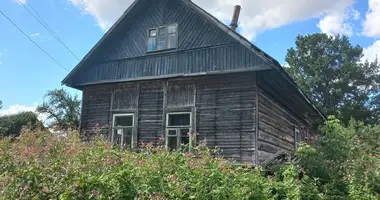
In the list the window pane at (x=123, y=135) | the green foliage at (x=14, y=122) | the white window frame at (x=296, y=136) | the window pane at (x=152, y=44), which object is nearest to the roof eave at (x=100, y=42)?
the window pane at (x=152, y=44)

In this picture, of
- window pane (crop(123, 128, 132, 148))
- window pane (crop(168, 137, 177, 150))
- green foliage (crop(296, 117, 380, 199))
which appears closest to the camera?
green foliage (crop(296, 117, 380, 199))

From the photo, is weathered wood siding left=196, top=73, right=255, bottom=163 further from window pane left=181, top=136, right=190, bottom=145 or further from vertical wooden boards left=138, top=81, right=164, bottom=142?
vertical wooden boards left=138, top=81, right=164, bottom=142

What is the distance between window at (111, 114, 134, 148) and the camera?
12.8m

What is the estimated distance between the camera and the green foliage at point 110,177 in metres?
4.38

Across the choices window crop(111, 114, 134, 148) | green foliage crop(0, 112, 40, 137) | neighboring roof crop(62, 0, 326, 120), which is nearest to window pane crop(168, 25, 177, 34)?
neighboring roof crop(62, 0, 326, 120)

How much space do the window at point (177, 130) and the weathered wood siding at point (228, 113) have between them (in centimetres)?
55

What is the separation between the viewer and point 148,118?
41.1ft

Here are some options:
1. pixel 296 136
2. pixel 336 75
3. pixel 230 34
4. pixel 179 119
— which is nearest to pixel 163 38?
pixel 230 34

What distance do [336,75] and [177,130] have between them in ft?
101

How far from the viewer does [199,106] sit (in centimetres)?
1164

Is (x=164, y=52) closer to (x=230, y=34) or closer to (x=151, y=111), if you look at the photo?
(x=151, y=111)

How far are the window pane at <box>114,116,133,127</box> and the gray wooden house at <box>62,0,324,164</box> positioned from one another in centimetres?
4

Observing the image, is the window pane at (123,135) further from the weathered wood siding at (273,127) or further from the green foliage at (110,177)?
the green foliage at (110,177)

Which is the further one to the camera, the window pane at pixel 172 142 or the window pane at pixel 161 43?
the window pane at pixel 161 43
